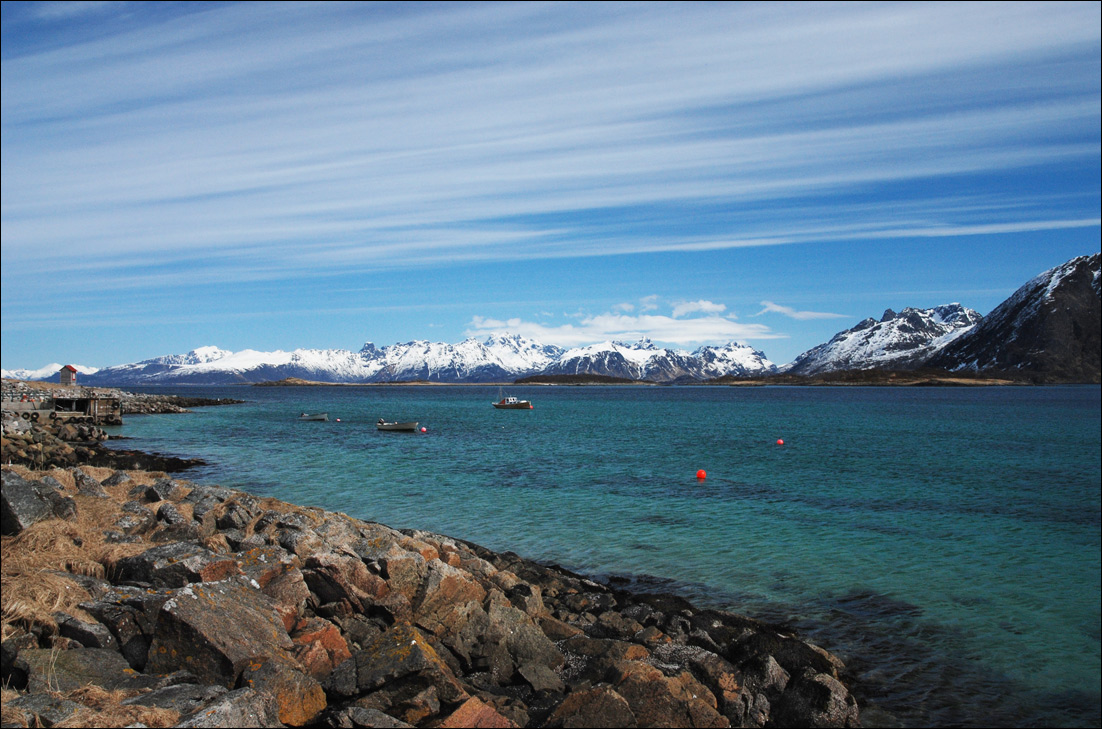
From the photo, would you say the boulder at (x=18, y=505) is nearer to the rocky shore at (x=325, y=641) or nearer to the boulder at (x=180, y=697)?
the rocky shore at (x=325, y=641)

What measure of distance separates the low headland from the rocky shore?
0.09ft

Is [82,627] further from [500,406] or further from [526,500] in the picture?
[500,406]

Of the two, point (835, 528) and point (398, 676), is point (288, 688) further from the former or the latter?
point (835, 528)

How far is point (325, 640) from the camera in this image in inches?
362

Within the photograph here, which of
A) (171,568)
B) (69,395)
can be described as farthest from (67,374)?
(171,568)

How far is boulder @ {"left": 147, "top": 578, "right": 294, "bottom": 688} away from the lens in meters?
7.92

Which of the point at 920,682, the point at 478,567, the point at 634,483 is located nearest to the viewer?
the point at 920,682

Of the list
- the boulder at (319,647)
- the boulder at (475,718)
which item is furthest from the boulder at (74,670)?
the boulder at (475,718)

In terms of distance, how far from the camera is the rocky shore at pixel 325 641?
7441 millimetres

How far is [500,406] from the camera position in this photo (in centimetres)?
12306

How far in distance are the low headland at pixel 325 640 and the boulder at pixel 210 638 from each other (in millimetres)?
21

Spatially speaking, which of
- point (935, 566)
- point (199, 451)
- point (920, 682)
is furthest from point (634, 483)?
point (199, 451)

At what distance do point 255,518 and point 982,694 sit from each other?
1479 cm

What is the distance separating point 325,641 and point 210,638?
1614 millimetres
